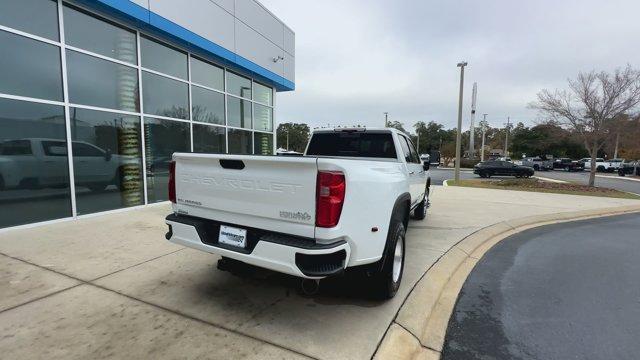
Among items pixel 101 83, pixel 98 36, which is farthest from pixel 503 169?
pixel 98 36

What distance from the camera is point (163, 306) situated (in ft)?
10.4

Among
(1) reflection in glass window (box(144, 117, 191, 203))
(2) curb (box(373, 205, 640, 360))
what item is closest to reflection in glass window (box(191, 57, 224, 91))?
(1) reflection in glass window (box(144, 117, 191, 203))

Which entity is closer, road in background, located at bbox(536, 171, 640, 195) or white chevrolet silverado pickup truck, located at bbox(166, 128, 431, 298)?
white chevrolet silverado pickup truck, located at bbox(166, 128, 431, 298)

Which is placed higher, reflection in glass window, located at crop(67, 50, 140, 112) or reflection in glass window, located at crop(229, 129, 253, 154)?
reflection in glass window, located at crop(67, 50, 140, 112)

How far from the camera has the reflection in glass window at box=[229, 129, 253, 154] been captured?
11.4 meters

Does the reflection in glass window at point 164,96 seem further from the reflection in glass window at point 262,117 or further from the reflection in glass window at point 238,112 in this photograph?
the reflection in glass window at point 262,117

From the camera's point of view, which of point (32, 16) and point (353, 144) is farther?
point (32, 16)

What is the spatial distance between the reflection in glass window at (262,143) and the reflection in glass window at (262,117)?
286 millimetres

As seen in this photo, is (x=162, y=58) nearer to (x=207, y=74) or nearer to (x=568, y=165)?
(x=207, y=74)

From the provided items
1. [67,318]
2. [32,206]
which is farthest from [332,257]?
[32,206]

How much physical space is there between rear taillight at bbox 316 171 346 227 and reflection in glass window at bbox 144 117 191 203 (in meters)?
7.27

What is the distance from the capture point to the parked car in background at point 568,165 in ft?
123

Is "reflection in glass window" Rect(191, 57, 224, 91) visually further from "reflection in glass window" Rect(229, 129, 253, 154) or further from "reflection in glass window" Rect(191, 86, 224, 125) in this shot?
"reflection in glass window" Rect(229, 129, 253, 154)

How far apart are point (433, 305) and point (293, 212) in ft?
6.21
